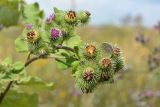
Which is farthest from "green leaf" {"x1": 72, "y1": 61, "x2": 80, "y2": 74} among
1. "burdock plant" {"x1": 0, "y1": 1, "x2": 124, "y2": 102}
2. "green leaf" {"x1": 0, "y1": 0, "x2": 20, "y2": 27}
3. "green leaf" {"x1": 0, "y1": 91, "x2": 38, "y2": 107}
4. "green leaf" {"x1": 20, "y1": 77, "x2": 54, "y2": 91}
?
"green leaf" {"x1": 0, "y1": 0, "x2": 20, "y2": 27}

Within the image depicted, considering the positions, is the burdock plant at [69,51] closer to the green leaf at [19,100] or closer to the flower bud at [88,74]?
the flower bud at [88,74]

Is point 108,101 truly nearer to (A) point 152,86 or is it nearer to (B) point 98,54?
(A) point 152,86

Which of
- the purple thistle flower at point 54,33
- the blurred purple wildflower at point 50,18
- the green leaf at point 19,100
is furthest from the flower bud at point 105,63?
the green leaf at point 19,100

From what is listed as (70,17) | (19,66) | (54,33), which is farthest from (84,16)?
(19,66)

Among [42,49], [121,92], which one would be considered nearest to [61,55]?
[42,49]

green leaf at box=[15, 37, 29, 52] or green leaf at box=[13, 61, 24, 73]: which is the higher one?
green leaf at box=[15, 37, 29, 52]

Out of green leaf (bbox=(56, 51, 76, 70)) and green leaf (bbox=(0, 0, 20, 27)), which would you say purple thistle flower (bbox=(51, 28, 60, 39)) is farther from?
green leaf (bbox=(0, 0, 20, 27))
